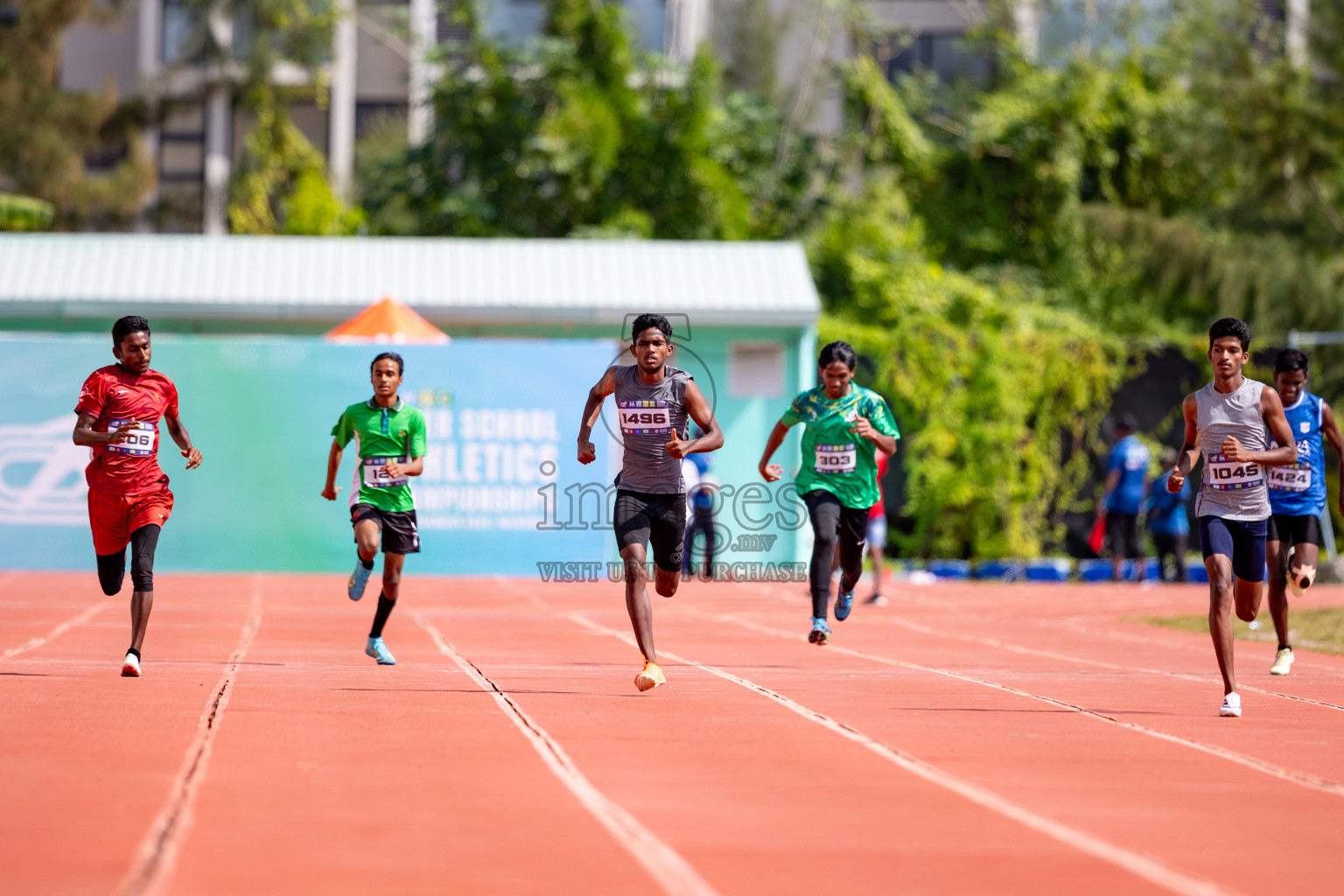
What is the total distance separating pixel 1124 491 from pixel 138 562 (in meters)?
14.3

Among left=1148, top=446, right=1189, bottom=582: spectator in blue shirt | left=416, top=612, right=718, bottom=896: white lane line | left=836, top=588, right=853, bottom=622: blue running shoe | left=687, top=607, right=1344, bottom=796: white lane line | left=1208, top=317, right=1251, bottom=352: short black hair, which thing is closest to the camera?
left=416, top=612, right=718, bottom=896: white lane line

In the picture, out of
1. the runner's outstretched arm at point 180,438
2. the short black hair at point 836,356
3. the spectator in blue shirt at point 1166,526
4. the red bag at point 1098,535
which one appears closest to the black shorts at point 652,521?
the short black hair at point 836,356

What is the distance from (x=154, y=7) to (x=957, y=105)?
20.3 meters

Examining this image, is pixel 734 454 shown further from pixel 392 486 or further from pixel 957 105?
pixel 957 105

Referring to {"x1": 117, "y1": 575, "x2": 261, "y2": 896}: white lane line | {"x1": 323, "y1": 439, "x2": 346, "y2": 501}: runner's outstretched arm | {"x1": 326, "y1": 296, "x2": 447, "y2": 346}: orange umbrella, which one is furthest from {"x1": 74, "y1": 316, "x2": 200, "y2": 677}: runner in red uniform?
{"x1": 326, "y1": 296, "x2": 447, "y2": 346}: orange umbrella

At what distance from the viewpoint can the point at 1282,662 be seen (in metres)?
10.6

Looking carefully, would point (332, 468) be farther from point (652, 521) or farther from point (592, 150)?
point (592, 150)

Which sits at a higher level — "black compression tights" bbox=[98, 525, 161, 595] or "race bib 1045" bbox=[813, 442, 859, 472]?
"race bib 1045" bbox=[813, 442, 859, 472]

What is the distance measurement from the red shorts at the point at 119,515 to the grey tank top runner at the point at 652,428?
259 centimetres

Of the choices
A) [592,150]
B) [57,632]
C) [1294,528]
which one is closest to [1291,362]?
[1294,528]

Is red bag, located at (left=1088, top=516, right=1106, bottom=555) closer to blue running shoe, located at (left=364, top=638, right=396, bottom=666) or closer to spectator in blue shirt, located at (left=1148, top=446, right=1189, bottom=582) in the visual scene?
Answer: spectator in blue shirt, located at (left=1148, top=446, right=1189, bottom=582)

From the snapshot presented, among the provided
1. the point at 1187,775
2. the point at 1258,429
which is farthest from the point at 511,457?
the point at 1187,775

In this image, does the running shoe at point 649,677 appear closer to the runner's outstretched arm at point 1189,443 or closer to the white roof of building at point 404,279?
the runner's outstretched arm at point 1189,443

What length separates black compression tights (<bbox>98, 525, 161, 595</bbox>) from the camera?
9.01 metres
